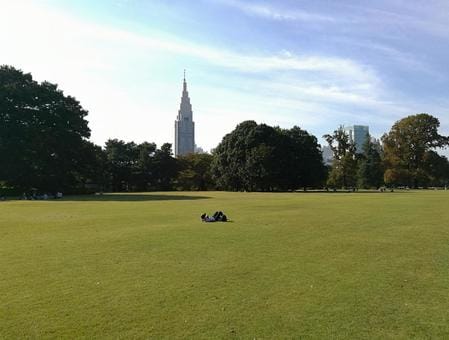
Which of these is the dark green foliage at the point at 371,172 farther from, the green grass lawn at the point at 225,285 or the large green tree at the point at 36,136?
the green grass lawn at the point at 225,285

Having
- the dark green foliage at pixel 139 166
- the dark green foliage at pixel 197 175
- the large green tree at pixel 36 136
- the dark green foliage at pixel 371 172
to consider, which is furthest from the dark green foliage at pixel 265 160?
the large green tree at pixel 36 136

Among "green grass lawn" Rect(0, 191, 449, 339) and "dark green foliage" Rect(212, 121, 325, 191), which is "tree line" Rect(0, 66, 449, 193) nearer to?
"dark green foliage" Rect(212, 121, 325, 191)

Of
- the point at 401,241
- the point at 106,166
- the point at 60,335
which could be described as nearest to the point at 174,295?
the point at 60,335

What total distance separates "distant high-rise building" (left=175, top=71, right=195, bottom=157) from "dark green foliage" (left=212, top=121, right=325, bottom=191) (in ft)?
326

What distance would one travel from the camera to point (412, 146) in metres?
80.2

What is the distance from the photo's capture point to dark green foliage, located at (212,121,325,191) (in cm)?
6412

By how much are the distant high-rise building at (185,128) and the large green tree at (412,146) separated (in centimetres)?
10046

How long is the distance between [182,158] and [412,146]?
42763 mm

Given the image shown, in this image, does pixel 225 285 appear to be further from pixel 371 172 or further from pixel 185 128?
pixel 185 128

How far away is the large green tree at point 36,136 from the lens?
4741cm

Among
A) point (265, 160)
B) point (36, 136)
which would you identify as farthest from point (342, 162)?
point (36, 136)

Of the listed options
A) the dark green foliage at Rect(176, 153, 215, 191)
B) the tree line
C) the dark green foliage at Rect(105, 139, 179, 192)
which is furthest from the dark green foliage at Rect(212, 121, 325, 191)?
the dark green foliage at Rect(105, 139, 179, 192)

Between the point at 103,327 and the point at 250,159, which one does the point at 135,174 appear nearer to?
the point at 250,159

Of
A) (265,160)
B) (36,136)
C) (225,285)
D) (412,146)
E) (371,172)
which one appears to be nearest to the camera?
(225,285)
